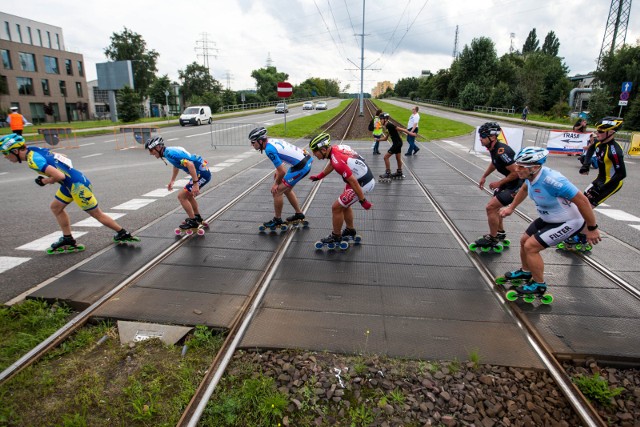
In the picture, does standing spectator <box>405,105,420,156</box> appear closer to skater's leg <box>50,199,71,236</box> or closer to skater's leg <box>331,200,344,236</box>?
skater's leg <box>331,200,344,236</box>

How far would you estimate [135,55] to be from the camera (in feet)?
220

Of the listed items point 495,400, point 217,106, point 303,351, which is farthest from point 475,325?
point 217,106

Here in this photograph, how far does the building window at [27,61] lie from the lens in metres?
44.8

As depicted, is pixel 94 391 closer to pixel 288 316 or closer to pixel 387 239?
pixel 288 316

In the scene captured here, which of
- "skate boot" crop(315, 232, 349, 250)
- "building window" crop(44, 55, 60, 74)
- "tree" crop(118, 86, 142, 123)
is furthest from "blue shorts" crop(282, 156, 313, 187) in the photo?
"building window" crop(44, 55, 60, 74)

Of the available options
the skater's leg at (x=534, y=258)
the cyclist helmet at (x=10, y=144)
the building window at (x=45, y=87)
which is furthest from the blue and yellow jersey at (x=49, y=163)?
the building window at (x=45, y=87)

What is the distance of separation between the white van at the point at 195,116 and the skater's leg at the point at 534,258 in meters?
34.7

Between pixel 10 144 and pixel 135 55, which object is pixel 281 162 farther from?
pixel 135 55

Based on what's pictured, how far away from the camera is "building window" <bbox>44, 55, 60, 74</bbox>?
48.5 m

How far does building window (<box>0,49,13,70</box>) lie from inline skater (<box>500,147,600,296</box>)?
56.8 meters

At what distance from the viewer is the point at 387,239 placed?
277 inches

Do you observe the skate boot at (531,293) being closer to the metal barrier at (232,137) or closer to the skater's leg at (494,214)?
the skater's leg at (494,214)

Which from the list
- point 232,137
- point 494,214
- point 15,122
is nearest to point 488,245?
point 494,214

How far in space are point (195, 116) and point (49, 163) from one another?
31206 millimetres
